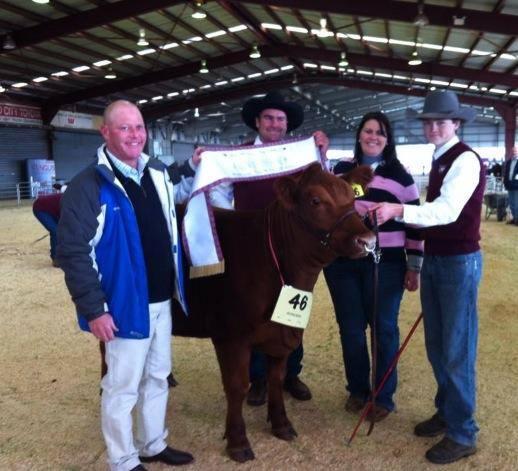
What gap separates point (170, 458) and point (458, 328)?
1.70 meters

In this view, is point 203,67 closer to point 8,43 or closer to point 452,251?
point 8,43

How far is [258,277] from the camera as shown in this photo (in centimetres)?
282

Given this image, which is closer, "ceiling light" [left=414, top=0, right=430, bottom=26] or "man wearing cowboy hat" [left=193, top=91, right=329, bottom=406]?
"man wearing cowboy hat" [left=193, top=91, right=329, bottom=406]

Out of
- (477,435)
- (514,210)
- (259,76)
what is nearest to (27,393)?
(477,435)

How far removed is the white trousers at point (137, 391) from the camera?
2451 millimetres

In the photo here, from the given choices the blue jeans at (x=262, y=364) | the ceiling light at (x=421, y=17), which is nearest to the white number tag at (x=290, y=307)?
the blue jeans at (x=262, y=364)

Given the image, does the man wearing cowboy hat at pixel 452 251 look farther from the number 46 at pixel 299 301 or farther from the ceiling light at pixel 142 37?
the ceiling light at pixel 142 37

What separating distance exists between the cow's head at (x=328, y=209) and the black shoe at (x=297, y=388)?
4.40ft

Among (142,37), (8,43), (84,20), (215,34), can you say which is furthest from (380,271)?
(215,34)

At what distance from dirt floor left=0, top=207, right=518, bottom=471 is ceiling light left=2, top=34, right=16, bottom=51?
10.4 m

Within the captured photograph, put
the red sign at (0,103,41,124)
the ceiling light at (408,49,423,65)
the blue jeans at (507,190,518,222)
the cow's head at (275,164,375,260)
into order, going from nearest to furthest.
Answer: the cow's head at (275,164,375,260)
the blue jeans at (507,190,518,222)
the ceiling light at (408,49,423,65)
the red sign at (0,103,41,124)

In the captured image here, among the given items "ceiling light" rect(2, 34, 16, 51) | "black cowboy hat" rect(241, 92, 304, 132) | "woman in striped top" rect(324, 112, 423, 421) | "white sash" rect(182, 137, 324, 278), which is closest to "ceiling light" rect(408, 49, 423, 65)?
"ceiling light" rect(2, 34, 16, 51)

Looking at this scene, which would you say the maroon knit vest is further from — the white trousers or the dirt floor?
the white trousers

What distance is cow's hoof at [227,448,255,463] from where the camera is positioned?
9.26 feet
